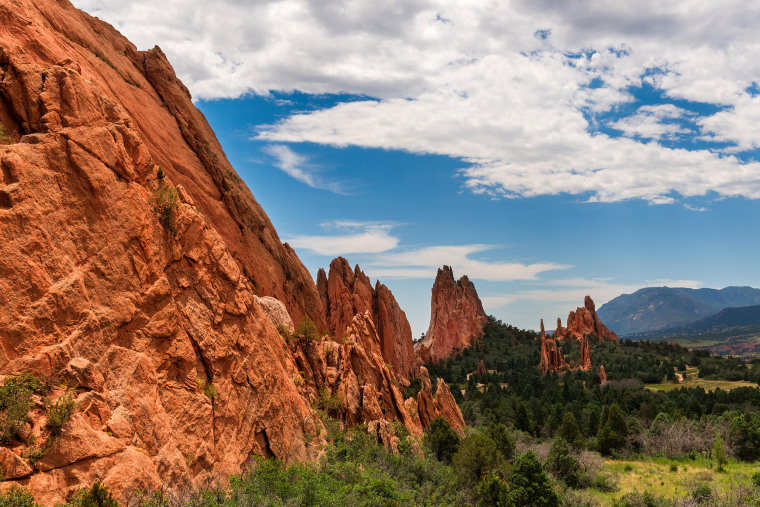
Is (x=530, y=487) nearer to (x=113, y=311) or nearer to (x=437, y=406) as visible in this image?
(x=437, y=406)

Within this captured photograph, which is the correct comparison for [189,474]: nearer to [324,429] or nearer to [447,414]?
[324,429]

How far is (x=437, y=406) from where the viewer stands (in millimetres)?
50812

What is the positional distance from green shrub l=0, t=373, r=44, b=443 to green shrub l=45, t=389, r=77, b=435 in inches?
21.3

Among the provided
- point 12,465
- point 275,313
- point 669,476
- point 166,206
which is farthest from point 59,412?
point 669,476

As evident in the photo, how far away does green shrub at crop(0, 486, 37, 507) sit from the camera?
11523 mm

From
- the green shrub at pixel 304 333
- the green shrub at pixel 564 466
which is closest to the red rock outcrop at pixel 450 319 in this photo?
the green shrub at pixel 564 466

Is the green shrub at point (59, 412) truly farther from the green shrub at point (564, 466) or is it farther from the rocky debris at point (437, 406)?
the green shrub at point (564, 466)

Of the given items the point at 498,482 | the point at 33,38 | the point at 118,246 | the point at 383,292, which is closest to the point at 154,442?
the point at 118,246

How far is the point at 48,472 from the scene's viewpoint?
13328 mm

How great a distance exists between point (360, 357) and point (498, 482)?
14628 mm

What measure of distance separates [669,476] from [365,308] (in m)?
61.4

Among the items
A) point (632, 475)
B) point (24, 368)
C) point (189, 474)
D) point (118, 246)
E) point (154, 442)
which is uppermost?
point (118, 246)

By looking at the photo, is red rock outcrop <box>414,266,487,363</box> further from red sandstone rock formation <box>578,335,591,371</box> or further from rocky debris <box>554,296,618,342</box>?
red sandstone rock formation <box>578,335,591,371</box>

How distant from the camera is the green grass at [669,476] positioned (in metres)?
34.7
